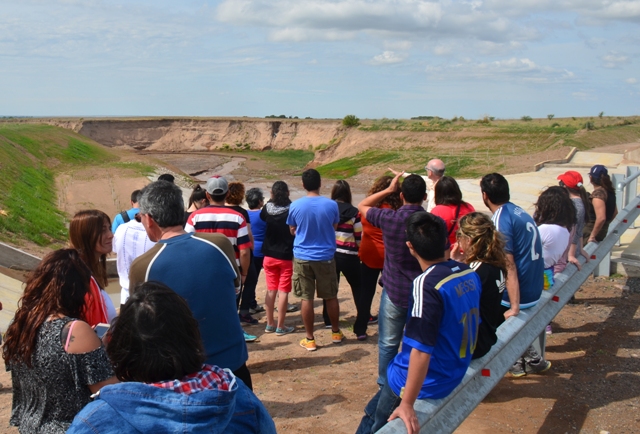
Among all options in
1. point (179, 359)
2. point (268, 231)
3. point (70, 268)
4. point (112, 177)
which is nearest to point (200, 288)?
point (70, 268)

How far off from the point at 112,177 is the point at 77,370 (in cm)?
3645

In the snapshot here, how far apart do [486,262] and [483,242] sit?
5.3 inches

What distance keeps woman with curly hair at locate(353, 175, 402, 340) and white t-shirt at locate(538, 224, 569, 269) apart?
142cm

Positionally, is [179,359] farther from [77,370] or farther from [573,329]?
[573,329]

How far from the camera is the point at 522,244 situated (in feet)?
15.2

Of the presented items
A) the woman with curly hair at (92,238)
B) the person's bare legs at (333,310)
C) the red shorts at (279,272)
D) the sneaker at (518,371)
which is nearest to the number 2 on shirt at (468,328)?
the woman with curly hair at (92,238)

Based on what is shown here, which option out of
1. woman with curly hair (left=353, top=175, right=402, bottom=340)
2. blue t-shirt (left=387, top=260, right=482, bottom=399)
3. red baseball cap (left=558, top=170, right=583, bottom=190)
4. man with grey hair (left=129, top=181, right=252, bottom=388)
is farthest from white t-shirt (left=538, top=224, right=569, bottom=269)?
man with grey hair (left=129, top=181, right=252, bottom=388)

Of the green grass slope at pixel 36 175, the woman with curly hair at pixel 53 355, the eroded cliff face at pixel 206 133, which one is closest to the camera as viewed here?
the woman with curly hair at pixel 53 355

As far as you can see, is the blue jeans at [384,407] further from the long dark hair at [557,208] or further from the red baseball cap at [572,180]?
the red baseball cap at [572,180]

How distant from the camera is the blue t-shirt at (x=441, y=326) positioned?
3010 millimetres

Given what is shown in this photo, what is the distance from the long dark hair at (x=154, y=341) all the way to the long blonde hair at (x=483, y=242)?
243cm

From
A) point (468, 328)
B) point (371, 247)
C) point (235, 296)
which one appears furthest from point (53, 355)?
point (371, 247)

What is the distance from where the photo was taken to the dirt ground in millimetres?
4797

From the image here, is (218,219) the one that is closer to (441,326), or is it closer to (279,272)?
(279,272)
